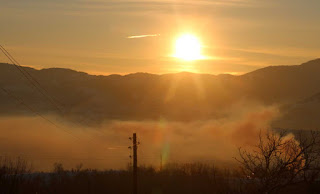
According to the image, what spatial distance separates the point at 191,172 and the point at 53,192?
85.8ft

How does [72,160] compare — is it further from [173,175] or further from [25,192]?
[25,192]

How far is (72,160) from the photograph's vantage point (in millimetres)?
157625

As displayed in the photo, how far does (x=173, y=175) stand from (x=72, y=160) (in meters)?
75.6

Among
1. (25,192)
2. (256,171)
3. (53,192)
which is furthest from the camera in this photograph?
(53,192)

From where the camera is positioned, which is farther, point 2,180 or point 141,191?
point 141,191

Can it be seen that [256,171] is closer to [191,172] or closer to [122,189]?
[122,189]

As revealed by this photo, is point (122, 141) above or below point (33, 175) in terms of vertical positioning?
above

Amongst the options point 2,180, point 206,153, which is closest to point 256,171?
point 2,180

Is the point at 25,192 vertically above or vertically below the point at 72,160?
below

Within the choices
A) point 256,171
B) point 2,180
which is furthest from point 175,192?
point 256,171

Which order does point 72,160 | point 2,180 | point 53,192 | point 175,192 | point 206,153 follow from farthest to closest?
1. point 206,153
2. point 72,160
3. point 175,192
4. point 53,192
5. point 2,180

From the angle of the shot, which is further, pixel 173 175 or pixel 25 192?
pixel 173 175

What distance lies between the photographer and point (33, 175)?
86.4 metres

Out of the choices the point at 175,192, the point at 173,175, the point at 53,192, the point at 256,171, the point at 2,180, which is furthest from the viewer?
the point at 173,175
